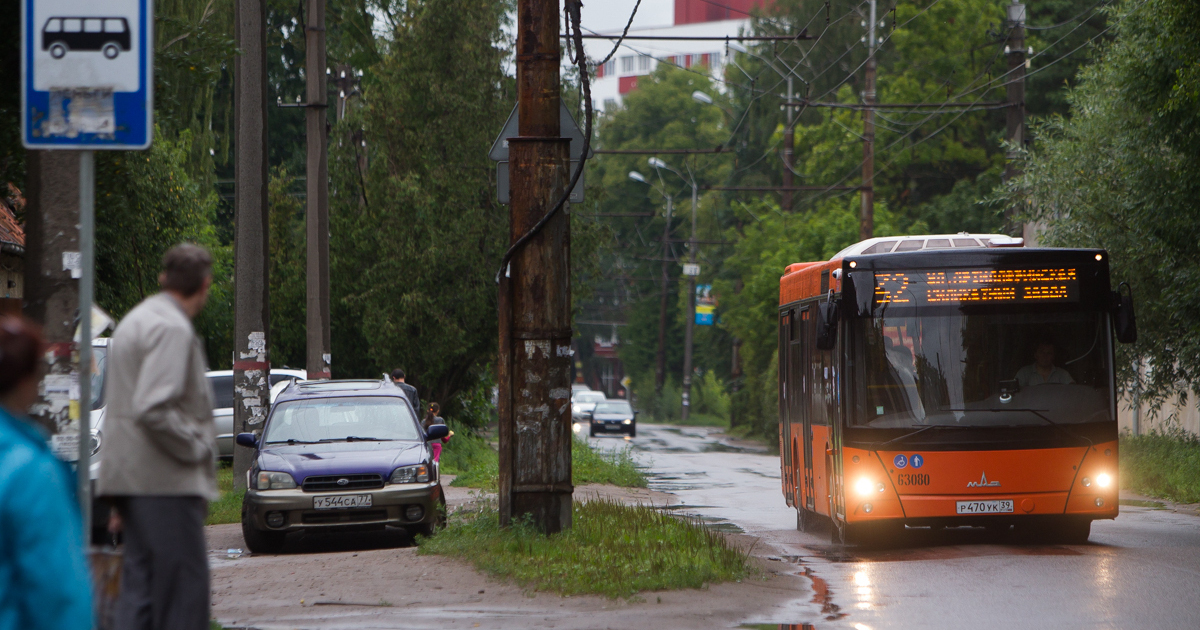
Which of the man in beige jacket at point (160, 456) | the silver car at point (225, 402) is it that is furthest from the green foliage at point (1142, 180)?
the silver car at point (225, 402)

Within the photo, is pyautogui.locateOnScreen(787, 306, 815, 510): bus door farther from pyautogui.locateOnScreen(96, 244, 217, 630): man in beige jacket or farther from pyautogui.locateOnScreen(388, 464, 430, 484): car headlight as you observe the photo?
pyautogui.locateOnScreen(96, 244, 217, 630): man in beige jacket

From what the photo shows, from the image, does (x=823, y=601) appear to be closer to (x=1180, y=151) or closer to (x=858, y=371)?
(x=858, y=371)

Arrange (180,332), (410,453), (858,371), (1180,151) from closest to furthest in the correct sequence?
1. (180,332)
2. (858,371)
3. (410,453)
4. (1180,151)

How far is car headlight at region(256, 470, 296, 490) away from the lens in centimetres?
1288

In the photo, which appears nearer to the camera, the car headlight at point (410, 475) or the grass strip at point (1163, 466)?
the car headlight at point (410, 475)

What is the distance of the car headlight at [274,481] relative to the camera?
42.2 ft

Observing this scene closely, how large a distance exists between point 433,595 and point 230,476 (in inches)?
558

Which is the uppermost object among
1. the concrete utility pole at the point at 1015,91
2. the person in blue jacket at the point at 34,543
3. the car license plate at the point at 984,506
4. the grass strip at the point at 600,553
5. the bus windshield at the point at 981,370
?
the concrete utility pole at the point at 1015,91

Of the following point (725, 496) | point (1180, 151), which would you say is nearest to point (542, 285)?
point (1180, 151)

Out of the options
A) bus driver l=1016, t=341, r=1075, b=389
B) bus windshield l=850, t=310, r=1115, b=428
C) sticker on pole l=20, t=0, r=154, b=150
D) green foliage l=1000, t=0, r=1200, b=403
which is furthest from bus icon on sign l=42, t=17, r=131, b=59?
green foliage l=1000, t=0, r=1200, b=403

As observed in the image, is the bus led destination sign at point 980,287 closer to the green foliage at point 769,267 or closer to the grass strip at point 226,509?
the grass strip at point 226,509

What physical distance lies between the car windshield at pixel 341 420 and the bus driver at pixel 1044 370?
18.7 feet

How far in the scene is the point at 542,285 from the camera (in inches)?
444

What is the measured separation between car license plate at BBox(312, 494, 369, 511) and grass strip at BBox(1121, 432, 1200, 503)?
39.4ft
